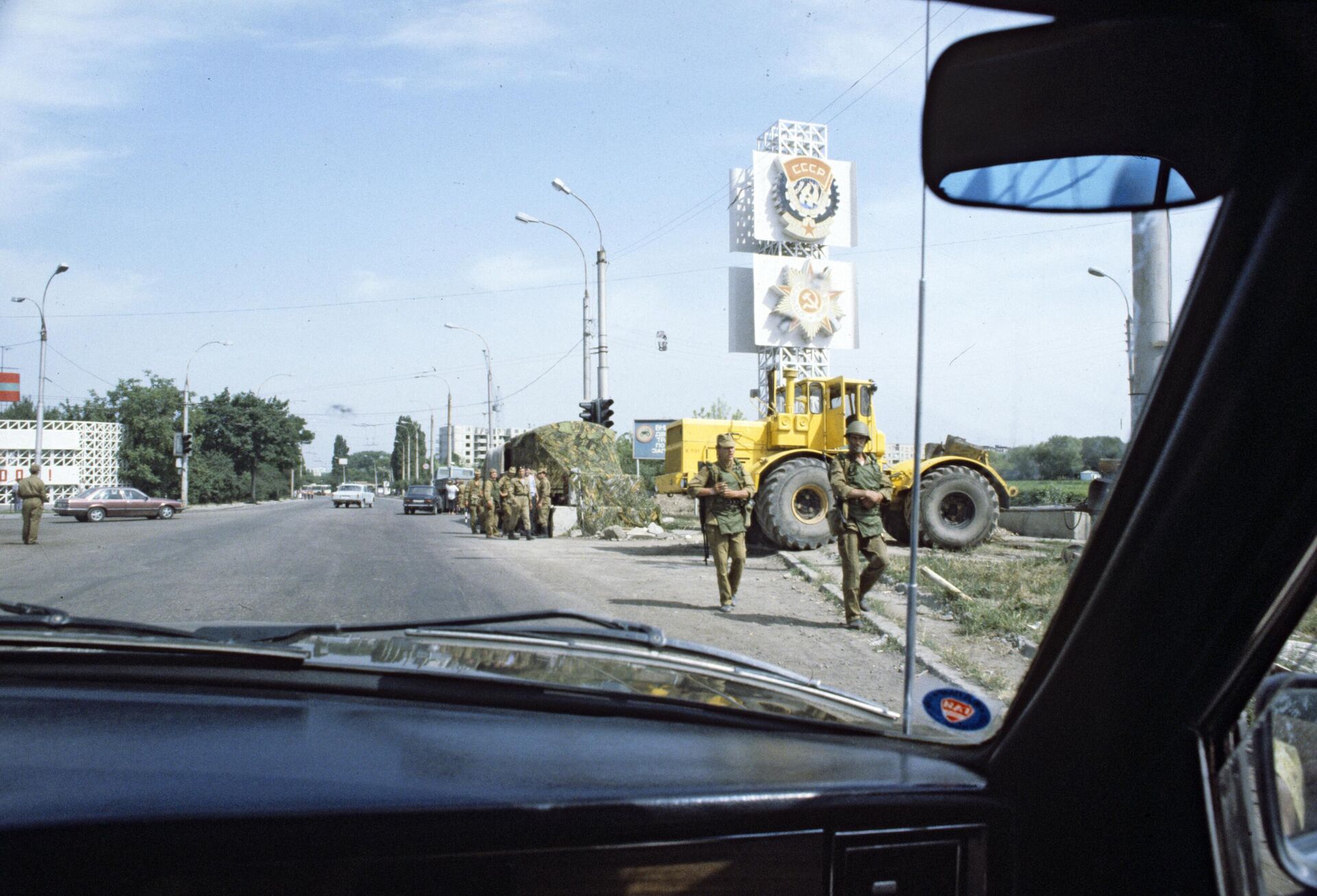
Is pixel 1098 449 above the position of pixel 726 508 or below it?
above

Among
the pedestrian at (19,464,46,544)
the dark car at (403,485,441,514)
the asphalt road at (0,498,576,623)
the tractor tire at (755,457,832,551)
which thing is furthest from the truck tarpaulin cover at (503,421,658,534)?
the pedestrian at (19,464,46,544)

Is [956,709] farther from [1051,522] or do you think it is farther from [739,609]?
[739,609]

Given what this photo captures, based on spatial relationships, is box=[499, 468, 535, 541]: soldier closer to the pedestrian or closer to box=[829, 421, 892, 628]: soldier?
box=[829, 421, 892, 628]: soldier

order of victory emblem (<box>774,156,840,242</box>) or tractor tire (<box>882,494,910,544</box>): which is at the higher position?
order of victory emblem (<box>774,156,840,242</box>)

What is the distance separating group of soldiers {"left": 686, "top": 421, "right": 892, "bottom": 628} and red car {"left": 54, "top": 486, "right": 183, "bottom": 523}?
14.9 feet

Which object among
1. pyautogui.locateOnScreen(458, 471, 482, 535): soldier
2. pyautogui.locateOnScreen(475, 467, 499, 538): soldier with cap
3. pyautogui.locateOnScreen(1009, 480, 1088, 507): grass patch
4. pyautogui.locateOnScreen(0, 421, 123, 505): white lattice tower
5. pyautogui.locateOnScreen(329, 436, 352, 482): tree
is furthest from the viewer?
pyautogui.locateOnScreen(458, 471, 482, 535): soldier

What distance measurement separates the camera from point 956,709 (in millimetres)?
1774

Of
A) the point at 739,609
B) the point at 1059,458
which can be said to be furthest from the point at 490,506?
the point at 1059,458

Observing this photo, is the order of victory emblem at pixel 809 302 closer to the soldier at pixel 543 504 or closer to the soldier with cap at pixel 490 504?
the soldier with cap at pixel 490 504

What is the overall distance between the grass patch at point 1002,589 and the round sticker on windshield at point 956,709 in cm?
17

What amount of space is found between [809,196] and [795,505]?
11.0 m

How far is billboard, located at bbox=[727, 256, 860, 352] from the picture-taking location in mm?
2596

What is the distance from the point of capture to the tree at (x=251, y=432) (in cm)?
324

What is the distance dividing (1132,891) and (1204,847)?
0.13 meters
